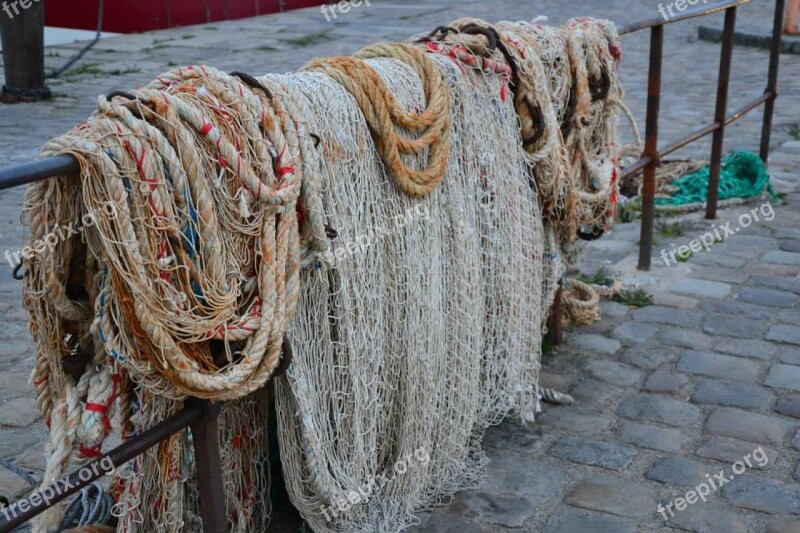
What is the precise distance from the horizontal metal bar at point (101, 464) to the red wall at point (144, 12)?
392 inches

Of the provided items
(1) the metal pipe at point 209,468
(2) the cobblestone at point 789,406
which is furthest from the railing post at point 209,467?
(2) the cobblestone at point 789,406

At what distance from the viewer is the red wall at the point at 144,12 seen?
11.2 m

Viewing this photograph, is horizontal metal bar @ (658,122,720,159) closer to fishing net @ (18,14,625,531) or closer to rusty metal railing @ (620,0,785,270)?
rusty metal railing @ (620,0,785,270)

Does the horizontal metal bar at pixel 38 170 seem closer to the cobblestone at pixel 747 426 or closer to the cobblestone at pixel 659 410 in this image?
the cobblestone at pixel 659 410

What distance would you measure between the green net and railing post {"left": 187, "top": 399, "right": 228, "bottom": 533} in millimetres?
4386

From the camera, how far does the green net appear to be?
6062 millimetres

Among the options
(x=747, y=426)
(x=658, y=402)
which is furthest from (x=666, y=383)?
(x=747, y=426)

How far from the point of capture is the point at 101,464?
2006 millimetres

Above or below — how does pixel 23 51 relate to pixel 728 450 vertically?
above

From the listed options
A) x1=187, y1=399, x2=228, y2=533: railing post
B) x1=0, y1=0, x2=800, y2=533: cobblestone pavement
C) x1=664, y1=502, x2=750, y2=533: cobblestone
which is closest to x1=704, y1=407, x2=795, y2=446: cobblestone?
x1=0, y1=0, x2=800, y2=533: cobblestone pavement

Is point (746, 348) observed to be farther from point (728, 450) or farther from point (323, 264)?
point (323, 264)

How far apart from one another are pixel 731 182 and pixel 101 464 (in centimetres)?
507

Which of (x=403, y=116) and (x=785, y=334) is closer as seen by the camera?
(x=403, y=116)

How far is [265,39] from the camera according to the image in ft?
38.3
